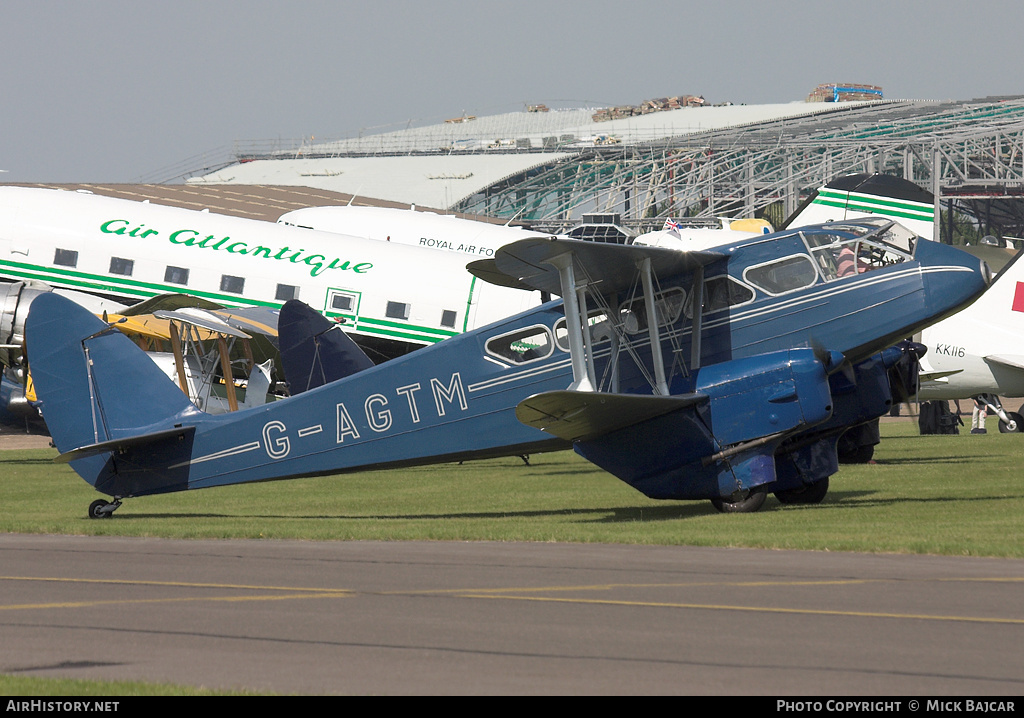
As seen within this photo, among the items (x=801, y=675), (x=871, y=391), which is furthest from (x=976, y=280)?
(x=801, y=675)

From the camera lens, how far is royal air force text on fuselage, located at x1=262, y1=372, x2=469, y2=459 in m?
18.4

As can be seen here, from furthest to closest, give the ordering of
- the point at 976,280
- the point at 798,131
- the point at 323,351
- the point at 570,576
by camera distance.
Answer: the point at 798,131 < the point at 323,351 < the point at 976,280 < the point at 570,576

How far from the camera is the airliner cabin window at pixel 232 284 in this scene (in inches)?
1390

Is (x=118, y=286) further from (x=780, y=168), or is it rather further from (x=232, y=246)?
(x=780, y=168)

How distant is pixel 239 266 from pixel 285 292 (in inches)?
66.2

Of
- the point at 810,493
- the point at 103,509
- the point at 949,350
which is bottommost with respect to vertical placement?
the point at 949,350

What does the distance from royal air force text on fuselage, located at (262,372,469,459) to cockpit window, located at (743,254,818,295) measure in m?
4.44

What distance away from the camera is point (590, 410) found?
16.2m

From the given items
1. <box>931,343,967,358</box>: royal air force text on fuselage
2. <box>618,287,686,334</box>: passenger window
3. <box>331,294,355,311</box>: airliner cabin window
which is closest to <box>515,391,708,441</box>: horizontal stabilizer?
<box>618,287,686,334</box>: passenger window

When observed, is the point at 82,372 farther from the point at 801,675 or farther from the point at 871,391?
the point at 801,675

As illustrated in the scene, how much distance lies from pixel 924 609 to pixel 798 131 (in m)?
93.3

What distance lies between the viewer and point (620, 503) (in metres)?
20.0
